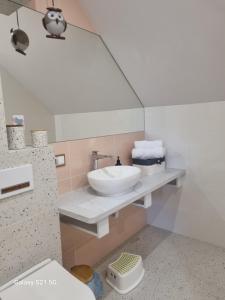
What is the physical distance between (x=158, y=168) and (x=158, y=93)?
0.73 metres

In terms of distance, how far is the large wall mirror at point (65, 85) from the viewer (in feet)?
4.87

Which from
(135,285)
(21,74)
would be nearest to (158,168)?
(135,285)

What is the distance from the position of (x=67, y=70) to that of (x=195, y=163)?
1462 millimetres

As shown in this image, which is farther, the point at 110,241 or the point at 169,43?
the point at 110,241

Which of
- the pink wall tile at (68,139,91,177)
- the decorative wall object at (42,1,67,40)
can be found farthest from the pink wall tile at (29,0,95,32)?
the pink wall tile at (68,139,91,177)

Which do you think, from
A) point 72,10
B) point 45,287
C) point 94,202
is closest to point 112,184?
point 94,202

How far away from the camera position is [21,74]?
1.53 meters

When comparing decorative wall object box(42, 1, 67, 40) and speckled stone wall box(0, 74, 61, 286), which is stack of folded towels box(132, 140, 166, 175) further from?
decorative wall object box(42, 1, 67, 40)

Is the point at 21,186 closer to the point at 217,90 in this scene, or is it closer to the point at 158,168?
the point at 158,168

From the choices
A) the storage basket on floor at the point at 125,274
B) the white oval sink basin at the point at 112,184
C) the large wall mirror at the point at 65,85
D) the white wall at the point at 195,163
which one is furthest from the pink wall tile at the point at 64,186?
the white wall at the point at 195,163

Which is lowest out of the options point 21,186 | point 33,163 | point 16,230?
point 16,230

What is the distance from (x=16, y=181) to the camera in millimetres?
1245

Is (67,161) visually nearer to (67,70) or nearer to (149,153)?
(67,70)

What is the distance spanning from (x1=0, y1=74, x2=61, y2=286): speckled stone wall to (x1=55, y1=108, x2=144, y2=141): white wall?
1.21 ft
